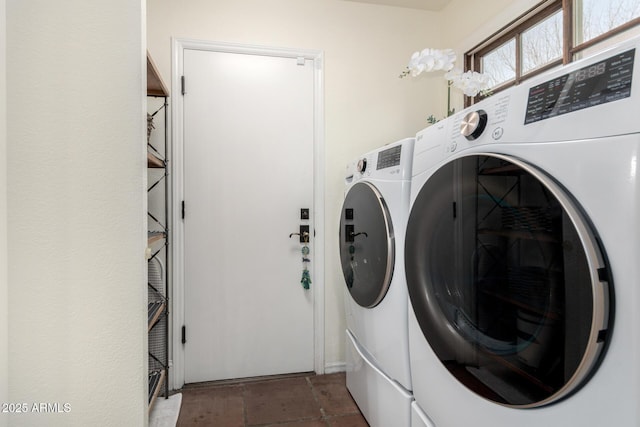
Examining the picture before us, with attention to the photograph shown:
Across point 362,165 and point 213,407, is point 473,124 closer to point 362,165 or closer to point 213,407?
point 362,165

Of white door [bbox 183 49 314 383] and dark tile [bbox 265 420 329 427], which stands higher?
white door [bbox 183 49 314 383]

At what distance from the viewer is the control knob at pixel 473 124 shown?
832 millimetres

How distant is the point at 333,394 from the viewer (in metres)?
1.93

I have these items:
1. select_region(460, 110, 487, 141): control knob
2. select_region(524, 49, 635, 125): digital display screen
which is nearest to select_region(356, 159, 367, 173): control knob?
select_region(460, 110, 487, 141): control knob

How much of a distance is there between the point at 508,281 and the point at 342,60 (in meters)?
1.89

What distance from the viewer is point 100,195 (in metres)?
1.01

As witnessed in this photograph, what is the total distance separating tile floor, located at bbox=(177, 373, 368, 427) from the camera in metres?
1.70

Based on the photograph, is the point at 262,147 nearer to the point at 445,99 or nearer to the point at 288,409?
the point at 445,99

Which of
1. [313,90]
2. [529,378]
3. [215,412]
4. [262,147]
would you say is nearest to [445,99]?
[313,90]

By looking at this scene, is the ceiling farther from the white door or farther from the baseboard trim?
the baseboard trim

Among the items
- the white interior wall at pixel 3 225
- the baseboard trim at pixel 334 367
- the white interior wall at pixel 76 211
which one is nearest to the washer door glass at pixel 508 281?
the white interior wall at pixel 76 211

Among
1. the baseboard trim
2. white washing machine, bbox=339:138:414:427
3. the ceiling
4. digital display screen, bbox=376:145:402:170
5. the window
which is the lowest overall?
the baseboard trim

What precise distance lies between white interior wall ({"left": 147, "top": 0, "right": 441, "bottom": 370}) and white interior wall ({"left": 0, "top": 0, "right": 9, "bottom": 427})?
122 cm

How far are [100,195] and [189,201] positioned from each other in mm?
1019
